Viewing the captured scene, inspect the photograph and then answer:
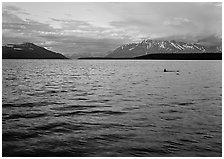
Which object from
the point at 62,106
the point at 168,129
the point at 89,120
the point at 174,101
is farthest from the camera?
the point at 174,101

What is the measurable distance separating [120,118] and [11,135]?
7512 mm

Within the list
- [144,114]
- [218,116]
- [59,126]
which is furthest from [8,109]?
[218,116]

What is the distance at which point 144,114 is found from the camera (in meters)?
20.0

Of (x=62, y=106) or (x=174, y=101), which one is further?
(x=174, y=101)

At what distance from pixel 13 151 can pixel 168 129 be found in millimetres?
8979

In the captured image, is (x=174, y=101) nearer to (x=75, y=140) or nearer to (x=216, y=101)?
(x=216, y=101)

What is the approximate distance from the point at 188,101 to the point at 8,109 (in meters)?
16.8

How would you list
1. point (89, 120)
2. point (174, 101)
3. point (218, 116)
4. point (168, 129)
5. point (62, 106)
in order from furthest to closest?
point (174, 101), point (62, 106), point (218, 116), point (89, 120), point (168, 129)

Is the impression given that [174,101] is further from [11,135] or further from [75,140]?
[11,135]

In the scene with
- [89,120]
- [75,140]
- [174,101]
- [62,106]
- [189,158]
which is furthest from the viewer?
[174,101]

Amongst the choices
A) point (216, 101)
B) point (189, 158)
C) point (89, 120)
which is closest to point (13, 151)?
point (89, 120)

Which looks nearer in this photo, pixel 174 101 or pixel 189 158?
pixel 189 158

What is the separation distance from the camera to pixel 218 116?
19734 mm

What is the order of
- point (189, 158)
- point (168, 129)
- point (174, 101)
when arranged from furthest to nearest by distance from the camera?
point (174, 101)
point (168, 129)
point (189, 158)
